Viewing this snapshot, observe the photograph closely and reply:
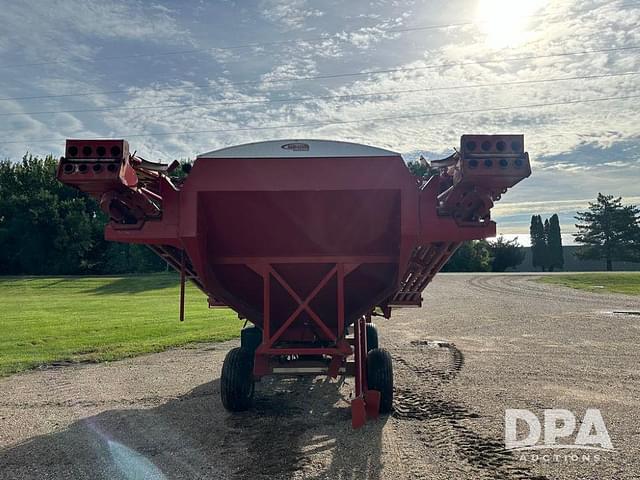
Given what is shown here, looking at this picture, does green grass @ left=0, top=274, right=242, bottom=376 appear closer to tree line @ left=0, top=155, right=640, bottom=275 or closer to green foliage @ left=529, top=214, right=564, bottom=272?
tree line @ left=0, top=155, right=640, bottom=275

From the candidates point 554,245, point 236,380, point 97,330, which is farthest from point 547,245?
point 236,380

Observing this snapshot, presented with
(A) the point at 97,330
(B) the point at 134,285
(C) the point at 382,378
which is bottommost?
(A) the point at 97,330

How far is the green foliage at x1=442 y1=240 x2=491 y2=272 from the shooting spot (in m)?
52.8

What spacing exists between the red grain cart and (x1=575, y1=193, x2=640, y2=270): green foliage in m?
60.9

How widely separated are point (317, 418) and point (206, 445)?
132 cm

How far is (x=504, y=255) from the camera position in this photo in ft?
199

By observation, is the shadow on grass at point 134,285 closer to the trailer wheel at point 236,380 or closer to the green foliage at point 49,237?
the green foliage at point 49,237

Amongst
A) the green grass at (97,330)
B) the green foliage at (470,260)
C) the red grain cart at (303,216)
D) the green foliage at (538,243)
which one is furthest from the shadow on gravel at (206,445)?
the green foliage at (538,243)

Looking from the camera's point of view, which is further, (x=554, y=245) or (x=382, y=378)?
(x=554, y=245)

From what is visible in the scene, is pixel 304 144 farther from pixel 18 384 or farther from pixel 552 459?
pixel 18 384

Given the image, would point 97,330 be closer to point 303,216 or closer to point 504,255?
point 303,216

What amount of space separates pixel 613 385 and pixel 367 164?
189 inches

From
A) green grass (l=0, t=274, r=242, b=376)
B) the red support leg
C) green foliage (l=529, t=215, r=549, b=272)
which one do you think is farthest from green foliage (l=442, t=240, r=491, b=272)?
the red support leg

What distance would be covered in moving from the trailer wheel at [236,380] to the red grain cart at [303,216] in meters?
0.02
